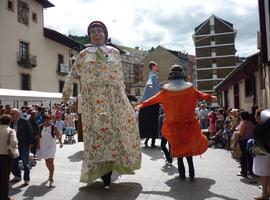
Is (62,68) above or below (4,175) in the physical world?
above

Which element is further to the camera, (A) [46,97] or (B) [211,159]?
(A) [46,97]

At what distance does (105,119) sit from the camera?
6.67 m

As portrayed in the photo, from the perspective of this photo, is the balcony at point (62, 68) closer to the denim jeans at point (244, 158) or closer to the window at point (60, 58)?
the window at point (60, 58)

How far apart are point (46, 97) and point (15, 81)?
6.03m

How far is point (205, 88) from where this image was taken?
69.7 meters

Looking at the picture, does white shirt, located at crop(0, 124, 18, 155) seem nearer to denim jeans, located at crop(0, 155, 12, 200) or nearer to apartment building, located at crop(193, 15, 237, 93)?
denim jeans, located at crop(0, 155, 12, 200)

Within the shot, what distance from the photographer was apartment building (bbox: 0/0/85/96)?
2931 cm

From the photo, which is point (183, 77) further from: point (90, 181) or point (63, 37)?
point (63, 37)

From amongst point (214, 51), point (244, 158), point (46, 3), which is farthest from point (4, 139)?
point (214, 51)

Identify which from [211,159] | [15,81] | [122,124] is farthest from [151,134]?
[15,81]

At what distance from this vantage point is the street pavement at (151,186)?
620cm

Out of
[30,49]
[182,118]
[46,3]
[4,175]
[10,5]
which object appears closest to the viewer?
[4,175]

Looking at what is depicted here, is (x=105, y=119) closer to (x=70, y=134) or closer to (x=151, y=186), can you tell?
(x=151, y=186)

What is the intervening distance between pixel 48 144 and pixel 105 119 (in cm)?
146
